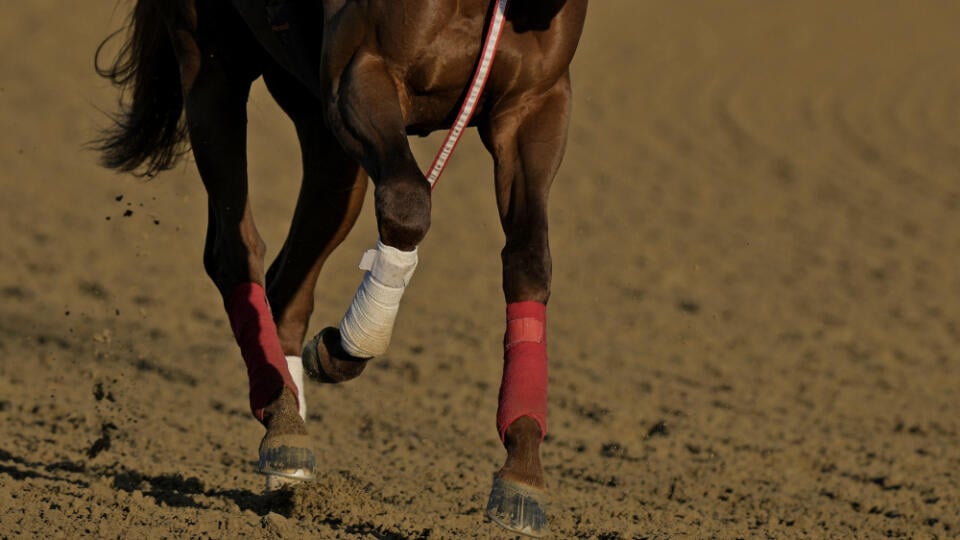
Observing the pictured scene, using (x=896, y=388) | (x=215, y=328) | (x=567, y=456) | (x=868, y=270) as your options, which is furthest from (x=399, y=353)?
(x=868, y=270)

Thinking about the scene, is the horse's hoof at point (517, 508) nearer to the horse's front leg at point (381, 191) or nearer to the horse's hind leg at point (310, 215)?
the horse's front leg at point (381, 191)

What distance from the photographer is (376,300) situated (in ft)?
13.8

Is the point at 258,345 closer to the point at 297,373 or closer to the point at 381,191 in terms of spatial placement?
the point at 297,373

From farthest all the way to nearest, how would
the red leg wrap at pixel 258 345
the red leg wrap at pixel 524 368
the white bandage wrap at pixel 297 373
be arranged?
the white bandage wrap at pixel 297 373 → the red leg wrap at pixel 258 345 → the red leg wrap at pixel 524 368

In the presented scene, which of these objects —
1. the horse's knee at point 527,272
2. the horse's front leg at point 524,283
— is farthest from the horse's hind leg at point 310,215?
the horse's knee at point 527,272

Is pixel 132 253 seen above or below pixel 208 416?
above

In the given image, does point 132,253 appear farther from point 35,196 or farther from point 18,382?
point 18,382

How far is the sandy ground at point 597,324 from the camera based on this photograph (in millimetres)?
5477

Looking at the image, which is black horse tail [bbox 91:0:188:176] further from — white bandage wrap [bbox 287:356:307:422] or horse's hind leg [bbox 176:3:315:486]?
white bandage wrap [bbox 287:356:307:422]

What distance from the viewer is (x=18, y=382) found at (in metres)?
7.11

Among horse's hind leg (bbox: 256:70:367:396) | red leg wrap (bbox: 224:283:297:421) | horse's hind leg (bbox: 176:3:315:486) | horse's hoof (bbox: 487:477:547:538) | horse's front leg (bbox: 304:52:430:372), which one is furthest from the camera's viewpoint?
horse's hind leg (bbox: 256:70:367:396)

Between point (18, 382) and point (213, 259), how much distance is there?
2.18m

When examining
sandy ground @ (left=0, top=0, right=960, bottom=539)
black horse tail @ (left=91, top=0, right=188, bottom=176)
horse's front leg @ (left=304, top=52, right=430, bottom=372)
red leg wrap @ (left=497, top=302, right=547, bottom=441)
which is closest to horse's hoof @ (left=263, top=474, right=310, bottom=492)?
sandy ground @ (left=0, top=0, right=960, bottom=539)

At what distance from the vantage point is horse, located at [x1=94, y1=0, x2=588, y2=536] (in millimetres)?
4129
